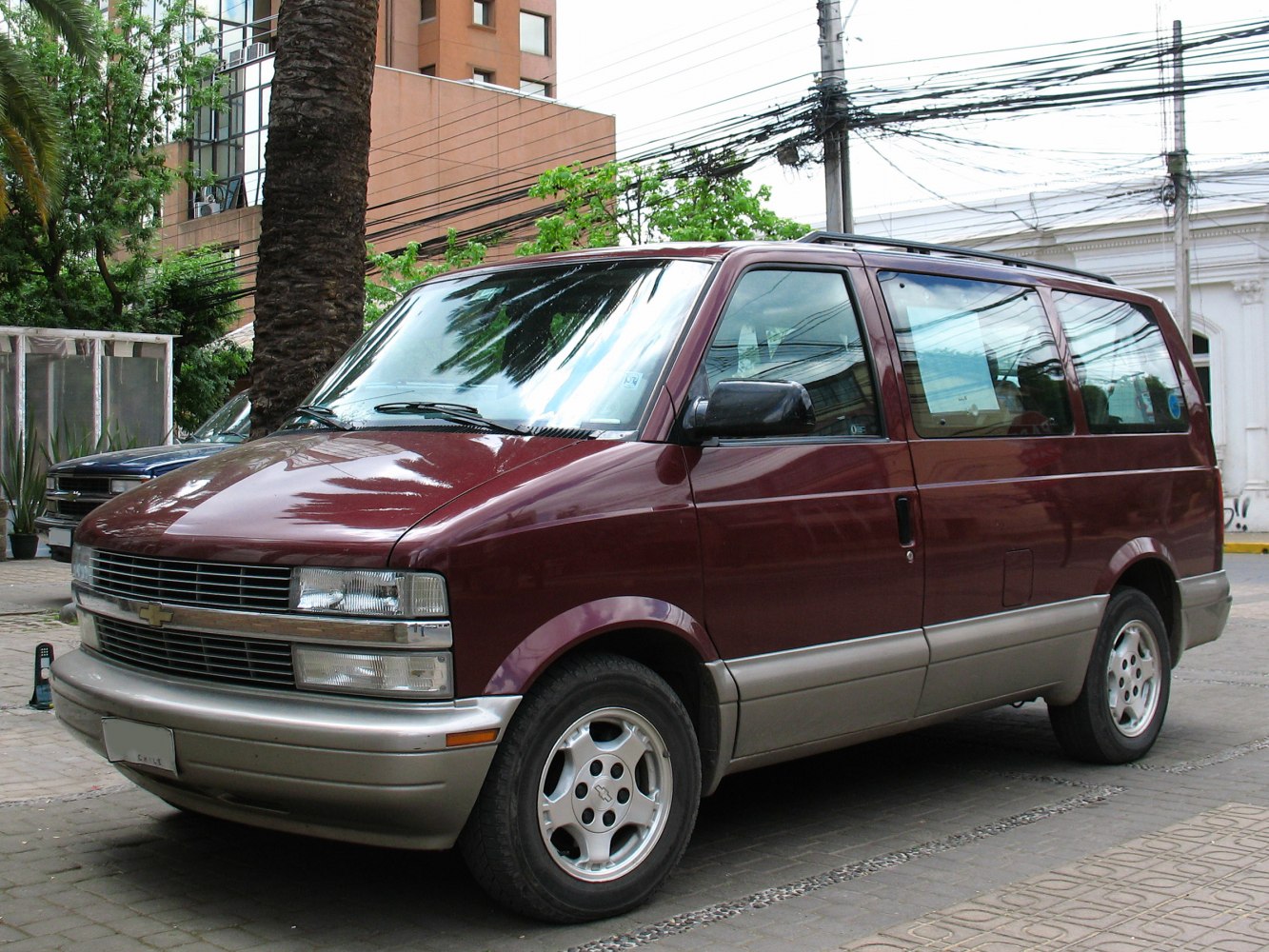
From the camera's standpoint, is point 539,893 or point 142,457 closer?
point 539,893

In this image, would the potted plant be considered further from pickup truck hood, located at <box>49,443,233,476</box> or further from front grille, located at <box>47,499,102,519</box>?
front grille, located at <box>47,499,102,519</box>

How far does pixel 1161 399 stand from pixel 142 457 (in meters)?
8.61

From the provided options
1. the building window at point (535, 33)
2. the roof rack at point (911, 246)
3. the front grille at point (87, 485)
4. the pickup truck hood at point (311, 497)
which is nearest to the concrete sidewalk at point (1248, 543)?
the front grille at point (87, 485)

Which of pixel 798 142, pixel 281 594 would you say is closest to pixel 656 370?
pixel 281 594

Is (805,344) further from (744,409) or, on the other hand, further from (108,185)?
(108,185)

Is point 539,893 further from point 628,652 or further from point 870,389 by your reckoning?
point 870,389

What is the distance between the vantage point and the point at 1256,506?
26375mm

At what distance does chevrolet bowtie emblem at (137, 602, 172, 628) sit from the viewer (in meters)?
4.14

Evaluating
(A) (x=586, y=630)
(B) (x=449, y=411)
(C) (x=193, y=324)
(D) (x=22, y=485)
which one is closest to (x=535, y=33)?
(C) (x=193, y=324)

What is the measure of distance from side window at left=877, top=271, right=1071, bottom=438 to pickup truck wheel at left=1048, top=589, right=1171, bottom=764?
0.96 meters

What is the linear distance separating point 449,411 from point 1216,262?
25.5 m

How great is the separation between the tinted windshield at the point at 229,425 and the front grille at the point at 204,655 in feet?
28.6

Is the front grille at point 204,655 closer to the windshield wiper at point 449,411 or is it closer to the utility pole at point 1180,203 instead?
the windshield wiper at point 449,411

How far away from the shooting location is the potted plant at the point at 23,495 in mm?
16703
